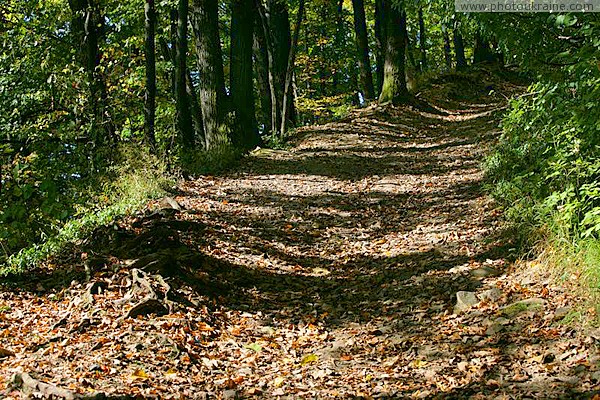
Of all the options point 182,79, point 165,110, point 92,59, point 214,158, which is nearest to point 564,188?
point 214,158

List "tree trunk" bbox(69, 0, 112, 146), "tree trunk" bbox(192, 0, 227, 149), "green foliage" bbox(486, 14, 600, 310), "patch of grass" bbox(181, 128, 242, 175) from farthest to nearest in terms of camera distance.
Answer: "tree trunk" bbox(192, 0, 227, 149) → "patch of grass" bbox(181, 128, 242, 175) → "tree trunk" bbox(69, 0, 112, 146) → "green foliage" bbox(486, 14, 600, 310)

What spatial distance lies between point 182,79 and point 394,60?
24.2 ft

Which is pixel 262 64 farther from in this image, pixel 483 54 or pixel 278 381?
pixel 278 381

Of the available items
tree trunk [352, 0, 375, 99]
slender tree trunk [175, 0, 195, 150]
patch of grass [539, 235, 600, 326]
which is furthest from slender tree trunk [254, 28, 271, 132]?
patch of grass [539, 235, 600, 326]

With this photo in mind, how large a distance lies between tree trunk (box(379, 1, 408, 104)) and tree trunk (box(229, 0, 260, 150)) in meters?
5.34

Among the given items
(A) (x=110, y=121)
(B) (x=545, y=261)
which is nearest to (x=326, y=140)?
(A) (x=110, y=121)

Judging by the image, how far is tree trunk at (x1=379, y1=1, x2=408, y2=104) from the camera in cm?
1741

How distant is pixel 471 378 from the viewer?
409 cm

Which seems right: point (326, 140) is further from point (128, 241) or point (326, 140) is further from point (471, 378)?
point (471, 378)

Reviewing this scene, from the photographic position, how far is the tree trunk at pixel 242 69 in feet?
43.7

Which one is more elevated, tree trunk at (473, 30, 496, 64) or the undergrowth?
tree trunk at (473, 30, 496, 64)

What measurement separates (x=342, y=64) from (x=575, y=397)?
2452 cm

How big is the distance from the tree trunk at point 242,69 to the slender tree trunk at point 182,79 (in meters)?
1.16

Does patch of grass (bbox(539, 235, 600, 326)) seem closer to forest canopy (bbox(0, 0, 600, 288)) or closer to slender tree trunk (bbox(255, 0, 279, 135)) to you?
forest canopy (bbox(0, 0, 600, 288))
